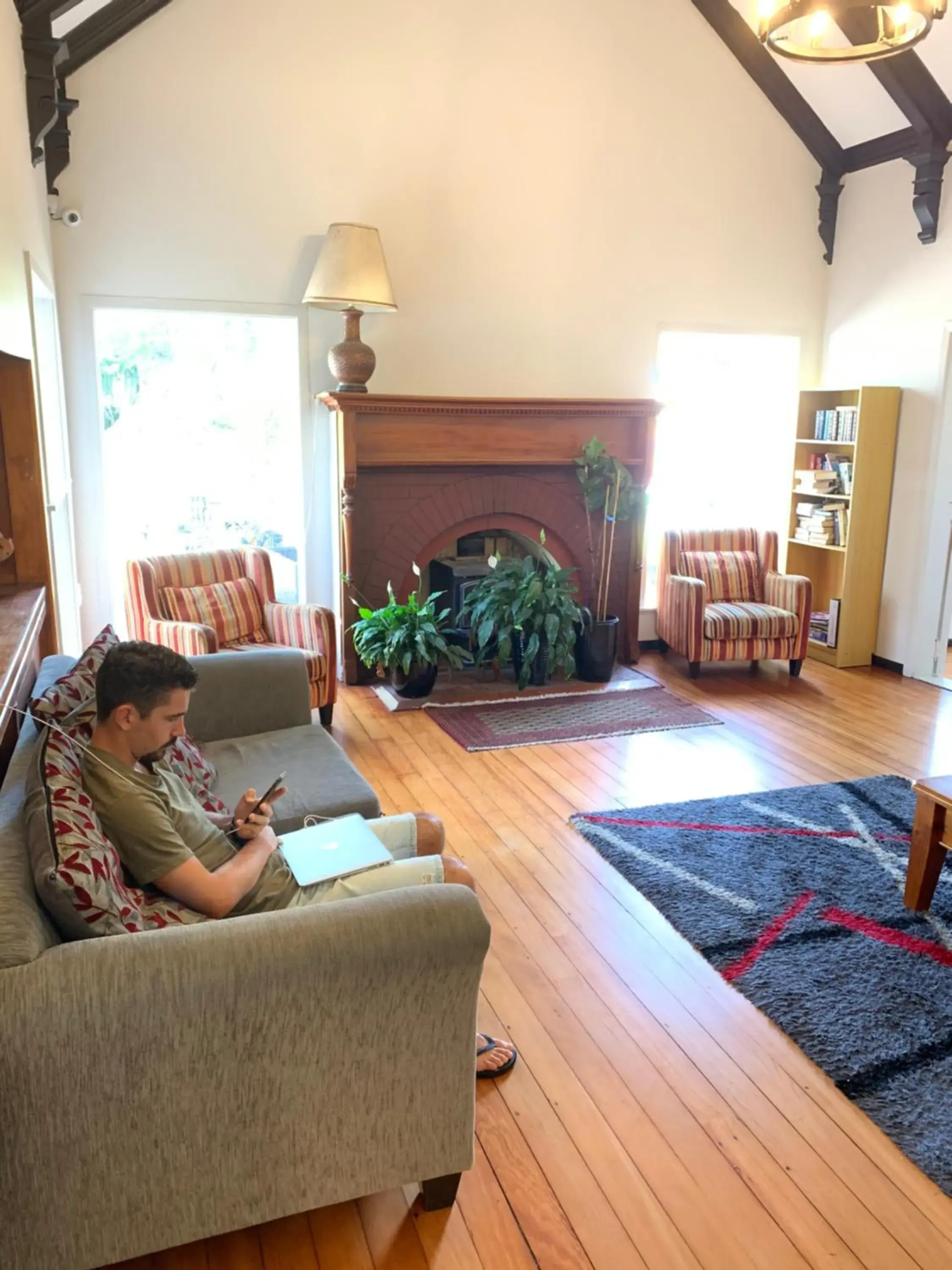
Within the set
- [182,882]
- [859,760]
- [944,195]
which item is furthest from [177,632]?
[944,195]

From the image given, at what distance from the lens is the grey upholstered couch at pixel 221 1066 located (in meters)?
1.37

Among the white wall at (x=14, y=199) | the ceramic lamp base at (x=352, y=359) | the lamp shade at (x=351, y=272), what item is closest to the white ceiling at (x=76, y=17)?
the white wall at (x=14, y=199)

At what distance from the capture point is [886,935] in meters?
2.74

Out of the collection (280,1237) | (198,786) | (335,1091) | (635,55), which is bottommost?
(280,1237)

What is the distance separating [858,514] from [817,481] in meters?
0.37

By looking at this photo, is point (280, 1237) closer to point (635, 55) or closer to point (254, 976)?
point (254, 976)

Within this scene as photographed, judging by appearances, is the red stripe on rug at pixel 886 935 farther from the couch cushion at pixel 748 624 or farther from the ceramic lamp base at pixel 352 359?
the ceramic lamp base at pixel 352 359

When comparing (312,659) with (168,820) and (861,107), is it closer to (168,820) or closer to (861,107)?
(168,820)

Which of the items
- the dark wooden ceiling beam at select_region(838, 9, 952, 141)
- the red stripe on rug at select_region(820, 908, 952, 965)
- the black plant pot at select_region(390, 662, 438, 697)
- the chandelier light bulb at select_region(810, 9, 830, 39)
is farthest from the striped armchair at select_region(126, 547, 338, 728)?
the dark wooden ceiling beam at select_region(838, 9, 952, 141)

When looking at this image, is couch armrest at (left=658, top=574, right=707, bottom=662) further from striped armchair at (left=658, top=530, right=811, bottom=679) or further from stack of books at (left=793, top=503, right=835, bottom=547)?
stack of books at (left=793, top=503, right=835, bottom=547)

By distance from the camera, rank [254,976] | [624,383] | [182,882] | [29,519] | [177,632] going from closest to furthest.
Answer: [254,976] < [182,882] < [29,519] < [177,632] < [624,383]

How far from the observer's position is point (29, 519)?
3.12 m

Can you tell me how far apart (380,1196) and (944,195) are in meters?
5.61

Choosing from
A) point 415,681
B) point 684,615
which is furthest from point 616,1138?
A: point 684,615
